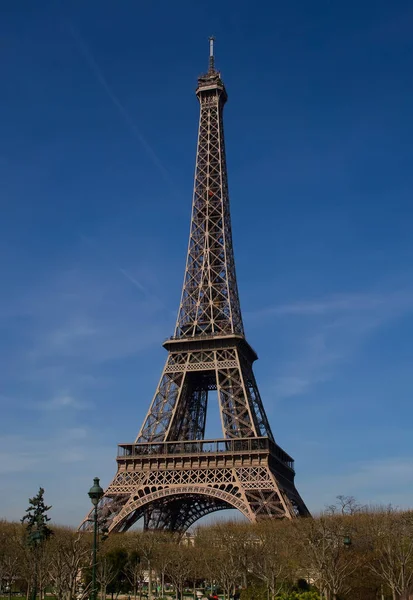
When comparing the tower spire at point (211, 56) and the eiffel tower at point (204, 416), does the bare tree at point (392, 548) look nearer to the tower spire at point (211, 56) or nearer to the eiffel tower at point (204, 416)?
the eiffel tower at point (204, 416)

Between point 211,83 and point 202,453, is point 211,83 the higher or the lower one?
the higher one

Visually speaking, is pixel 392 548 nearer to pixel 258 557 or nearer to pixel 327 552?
pixel 327 552

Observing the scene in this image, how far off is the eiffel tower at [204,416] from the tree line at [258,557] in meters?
3.52

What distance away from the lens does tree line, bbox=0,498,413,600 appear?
45156 millimetres

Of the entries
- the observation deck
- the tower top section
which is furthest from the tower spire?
the observation deck

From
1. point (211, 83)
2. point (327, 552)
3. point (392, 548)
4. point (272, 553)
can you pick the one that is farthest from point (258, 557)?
point (211, 83)

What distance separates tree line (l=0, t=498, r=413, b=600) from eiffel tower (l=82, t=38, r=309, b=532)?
11.5 ft

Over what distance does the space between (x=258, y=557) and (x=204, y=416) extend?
27.8 m

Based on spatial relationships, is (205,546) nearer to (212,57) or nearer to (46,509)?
(46,509)

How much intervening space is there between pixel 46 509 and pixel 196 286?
47.6 m

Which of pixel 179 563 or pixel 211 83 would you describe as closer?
pixel 179 563

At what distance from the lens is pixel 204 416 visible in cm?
8050

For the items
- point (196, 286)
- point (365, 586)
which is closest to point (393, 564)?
point (365, 586)

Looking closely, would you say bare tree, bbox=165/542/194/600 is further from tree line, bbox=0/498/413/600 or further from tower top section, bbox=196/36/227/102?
tower top section, bbox=196/36/227/102
